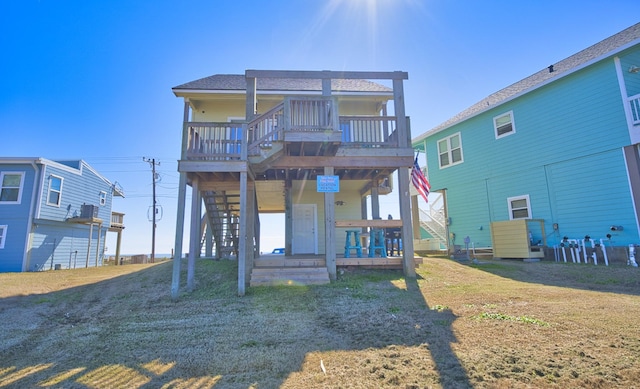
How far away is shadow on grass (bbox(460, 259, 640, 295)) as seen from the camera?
6340mm

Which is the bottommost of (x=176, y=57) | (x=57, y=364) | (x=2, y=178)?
(x=57, y=364)

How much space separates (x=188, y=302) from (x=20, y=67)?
487 inches

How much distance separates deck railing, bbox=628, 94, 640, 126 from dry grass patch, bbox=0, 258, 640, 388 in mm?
4862

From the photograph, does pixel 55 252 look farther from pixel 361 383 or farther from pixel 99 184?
pixel 361 383

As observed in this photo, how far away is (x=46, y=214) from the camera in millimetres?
15406

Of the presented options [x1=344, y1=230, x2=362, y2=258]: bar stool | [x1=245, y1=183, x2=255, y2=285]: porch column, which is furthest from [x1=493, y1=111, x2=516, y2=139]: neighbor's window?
[x1=245, y1=183, x2=255, y2=285]: porch column

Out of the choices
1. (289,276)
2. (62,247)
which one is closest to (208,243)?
(289,276)

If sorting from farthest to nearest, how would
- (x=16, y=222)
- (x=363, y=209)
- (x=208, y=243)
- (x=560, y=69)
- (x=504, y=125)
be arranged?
(x=16, y=222) < (x=504, y=125) < (x=208, y=243) < (x=363, y=209) < (x=560, y=69)

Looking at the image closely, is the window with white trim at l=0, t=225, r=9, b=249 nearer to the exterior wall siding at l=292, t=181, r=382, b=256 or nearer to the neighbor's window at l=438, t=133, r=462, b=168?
the exterior wall siding at l=292, t=181, r=382, b=256

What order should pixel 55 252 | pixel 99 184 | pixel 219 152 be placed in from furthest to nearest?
pixel 99 184 < pixel 55 252 < pixel 219 152

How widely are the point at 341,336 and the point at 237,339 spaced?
1327 millimetres

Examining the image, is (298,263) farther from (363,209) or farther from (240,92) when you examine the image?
(240,92)

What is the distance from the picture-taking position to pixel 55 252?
16141mm

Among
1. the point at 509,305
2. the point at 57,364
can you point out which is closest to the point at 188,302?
the point at 57,364
